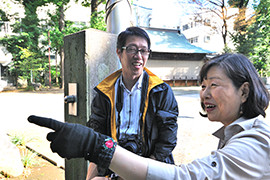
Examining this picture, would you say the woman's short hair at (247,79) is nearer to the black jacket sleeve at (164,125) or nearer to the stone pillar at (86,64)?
the black jacket sleeve at (164,125)

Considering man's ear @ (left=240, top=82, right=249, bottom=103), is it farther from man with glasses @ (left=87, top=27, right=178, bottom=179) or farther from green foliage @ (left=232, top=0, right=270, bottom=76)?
green foliage @ (left=232, top=0, right=270, bottom=76)

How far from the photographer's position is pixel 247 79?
116 cm

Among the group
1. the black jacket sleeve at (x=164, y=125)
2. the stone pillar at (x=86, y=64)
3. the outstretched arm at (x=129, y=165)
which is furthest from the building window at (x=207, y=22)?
the outstretched arm at (x=129, y=165)

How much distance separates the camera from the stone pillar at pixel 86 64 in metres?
2.52

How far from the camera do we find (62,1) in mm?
14688

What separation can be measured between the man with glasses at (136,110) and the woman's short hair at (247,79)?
673mm

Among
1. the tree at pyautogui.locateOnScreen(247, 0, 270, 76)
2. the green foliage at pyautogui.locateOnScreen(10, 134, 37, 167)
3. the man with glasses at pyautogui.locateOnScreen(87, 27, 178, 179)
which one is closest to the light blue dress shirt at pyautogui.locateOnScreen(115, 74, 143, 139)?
the man with glasses at pyautogui.locateOnScreen(87, 27, 178, 179)

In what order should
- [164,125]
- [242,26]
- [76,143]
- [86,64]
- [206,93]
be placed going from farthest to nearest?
[242,26], [86,64], [164,125], [206,93], [76,143]

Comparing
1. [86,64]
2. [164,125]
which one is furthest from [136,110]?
[86,64]

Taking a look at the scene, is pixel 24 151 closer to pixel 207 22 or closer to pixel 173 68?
pixel 207 22

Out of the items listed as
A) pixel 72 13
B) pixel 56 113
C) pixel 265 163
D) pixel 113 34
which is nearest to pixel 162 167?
pixel 265 163

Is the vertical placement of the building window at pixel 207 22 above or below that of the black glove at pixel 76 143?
above

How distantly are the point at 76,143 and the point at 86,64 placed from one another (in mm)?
1737

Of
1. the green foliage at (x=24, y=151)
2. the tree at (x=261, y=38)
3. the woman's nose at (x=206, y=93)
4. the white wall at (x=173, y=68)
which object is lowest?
the green foliage at (x=24, y=151)
